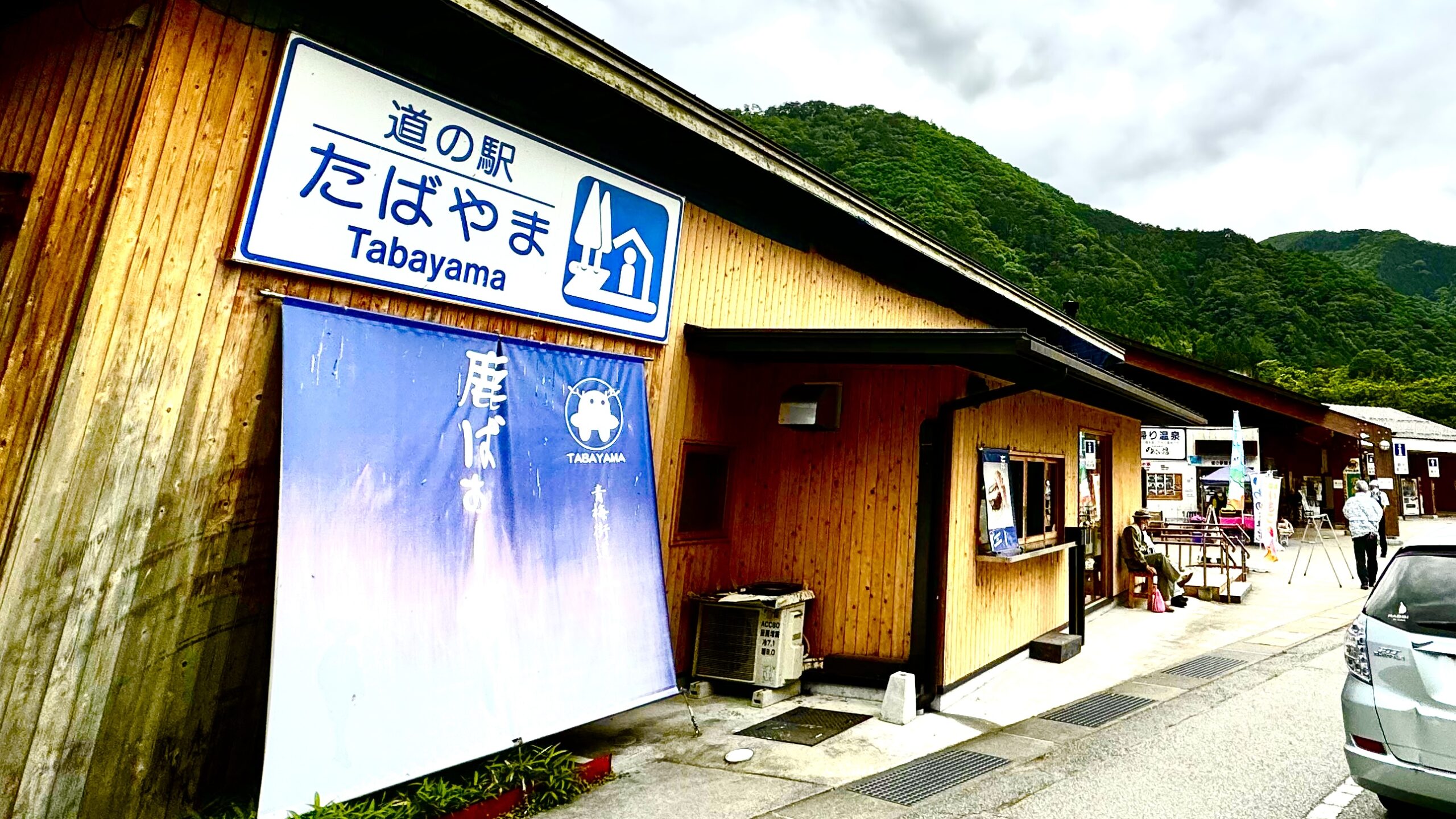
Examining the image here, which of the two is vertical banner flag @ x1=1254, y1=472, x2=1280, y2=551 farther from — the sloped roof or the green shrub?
the sloped roof

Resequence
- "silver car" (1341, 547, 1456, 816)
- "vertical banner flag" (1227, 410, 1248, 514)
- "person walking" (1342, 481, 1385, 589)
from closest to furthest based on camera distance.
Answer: "silver car" (1341, 547, 1456, 816), "person walking" (1342, 481, 1385, 589), "vertical banner flag" (1227, 410, 1248, 514)

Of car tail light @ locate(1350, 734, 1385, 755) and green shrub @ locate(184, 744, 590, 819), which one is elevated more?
car tail light @ locate(1350, 734, 1385, 755)

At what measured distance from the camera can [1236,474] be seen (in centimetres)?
1379

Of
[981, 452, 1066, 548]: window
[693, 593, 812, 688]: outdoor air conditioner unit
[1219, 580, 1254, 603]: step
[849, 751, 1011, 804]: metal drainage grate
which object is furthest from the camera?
[1219, 580, 1254, 603]: step

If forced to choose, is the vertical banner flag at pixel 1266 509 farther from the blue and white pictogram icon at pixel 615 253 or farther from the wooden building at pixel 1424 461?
the wooden building at pixel 1424 461

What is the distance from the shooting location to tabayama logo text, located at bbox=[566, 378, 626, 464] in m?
5.54

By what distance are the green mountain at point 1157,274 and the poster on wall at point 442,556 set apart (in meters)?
34.5

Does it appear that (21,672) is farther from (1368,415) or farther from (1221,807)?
(1368,415)

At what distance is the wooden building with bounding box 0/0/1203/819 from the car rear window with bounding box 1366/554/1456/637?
94.9 inches

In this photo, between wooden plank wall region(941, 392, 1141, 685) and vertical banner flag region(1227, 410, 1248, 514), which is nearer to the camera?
wooden plank wall region(941, 392, 1141, 685)

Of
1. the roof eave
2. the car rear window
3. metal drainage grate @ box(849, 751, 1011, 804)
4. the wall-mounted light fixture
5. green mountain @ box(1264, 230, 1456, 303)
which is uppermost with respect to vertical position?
green mountain @ box(1264, 230, 1456, 303)

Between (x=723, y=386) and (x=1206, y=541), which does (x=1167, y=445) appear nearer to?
(x=1206, y=541)

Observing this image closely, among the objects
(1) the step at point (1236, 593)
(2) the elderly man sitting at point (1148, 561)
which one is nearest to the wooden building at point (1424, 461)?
(1) the step at point (1236, 593)

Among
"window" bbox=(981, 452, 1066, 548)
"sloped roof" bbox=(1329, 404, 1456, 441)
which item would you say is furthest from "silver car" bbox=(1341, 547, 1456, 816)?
"sloped roof" bbox=(1329, 404, 1456, 441)
